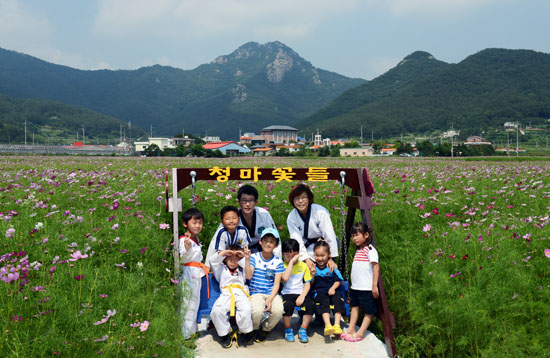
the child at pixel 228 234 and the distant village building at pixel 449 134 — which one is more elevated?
the distant village building at pixel 449 134

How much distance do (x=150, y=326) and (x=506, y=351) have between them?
145 inches

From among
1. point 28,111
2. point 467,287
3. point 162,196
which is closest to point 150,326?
point 467,287

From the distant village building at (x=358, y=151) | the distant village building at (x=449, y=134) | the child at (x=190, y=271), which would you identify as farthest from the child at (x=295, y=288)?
the distant village building at (x=449, y=134)

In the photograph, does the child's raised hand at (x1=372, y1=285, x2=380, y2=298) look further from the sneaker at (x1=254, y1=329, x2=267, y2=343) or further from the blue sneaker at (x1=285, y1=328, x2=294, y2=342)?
the sneaker at (x1=254, y1=329, x2=267, y2=343)

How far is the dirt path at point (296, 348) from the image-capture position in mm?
4363

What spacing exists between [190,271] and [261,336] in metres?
1.22

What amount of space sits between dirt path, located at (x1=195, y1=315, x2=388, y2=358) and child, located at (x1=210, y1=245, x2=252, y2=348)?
16 cm

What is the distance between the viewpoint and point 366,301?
4945mm

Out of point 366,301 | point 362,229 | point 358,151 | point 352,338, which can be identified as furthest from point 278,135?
point 352,338

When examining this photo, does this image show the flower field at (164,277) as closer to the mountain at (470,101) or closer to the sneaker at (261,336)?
the sneaker at (261,336)

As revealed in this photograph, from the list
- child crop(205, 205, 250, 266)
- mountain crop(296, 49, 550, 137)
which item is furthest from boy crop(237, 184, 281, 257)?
mountain crop(296, 49, 550, 137)

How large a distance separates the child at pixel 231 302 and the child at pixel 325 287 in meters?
0.95

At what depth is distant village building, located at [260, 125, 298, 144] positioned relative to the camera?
561 feet

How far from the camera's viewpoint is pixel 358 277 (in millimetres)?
5000
